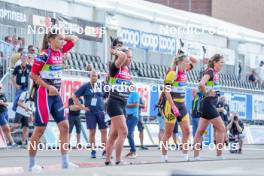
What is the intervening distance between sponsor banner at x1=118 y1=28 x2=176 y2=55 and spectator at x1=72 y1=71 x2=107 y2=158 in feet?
33.0

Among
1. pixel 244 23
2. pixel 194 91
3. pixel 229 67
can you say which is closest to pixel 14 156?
pixel 194 91

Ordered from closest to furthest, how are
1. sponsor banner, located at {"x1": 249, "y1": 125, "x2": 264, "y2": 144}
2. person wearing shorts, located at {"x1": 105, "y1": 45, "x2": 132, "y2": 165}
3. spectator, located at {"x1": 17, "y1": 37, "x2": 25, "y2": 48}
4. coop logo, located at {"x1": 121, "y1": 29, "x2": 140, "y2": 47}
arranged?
person wearing shorts, located at {"x1": 105, "y1": 45, "x2": 132, "y2": 165}, spectator, located at {"x1": 17, "y1": 37, "x2": 25, "y2": 48}, coop logo, located at {"x1": 121, "y1": 29, "x2": 140, "y2": 47}, sponsor banner, located at {"x1": 249, "y1": 125, "x2": 264, "y2": 144}

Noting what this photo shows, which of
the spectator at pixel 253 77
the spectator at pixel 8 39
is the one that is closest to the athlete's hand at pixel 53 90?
the spectator at pixel 8 39

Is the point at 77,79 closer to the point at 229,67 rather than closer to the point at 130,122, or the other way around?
the point at 130,122

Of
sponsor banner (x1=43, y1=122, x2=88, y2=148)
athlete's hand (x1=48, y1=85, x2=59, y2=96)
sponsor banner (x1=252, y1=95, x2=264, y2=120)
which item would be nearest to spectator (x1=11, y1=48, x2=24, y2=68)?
sponsor banner (x1=43, y1=122, x2=88, y2=148)

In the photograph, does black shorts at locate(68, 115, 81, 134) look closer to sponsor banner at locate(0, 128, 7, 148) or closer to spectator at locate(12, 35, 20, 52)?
sponsor banner at locate(0, 128, 7, 148)

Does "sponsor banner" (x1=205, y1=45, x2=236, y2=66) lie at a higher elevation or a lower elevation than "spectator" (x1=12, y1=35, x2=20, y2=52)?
higher

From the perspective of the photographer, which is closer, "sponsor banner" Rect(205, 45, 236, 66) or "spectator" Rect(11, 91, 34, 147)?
"spectator" Rect(11, 91, 34, 147)

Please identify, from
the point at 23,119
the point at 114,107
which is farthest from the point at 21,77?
the point at 114,107

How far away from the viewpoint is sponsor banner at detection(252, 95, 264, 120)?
29453mm

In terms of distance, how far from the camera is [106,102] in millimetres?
13930

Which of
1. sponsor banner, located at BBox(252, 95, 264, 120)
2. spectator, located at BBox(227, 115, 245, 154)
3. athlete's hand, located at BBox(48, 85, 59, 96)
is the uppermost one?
athlete's hand, located at BBox(48, 85, 59, 96)

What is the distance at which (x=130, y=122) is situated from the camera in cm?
1714

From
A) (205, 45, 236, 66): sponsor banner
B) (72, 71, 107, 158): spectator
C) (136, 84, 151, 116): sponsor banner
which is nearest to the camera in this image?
(72, 71, 107, 158): spectator
